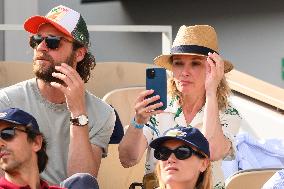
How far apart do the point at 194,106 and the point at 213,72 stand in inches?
10.8

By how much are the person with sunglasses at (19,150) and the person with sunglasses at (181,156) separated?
1.64 ft

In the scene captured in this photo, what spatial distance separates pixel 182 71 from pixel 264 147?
4.66 feet

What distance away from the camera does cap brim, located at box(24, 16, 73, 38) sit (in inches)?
177

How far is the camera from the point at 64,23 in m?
4.54

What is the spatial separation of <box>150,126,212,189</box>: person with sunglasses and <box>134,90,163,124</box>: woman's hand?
12.9 inches

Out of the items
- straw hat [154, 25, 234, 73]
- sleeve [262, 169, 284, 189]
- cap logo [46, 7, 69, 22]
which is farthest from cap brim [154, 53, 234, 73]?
sleeve [262, 169, 284, 189]

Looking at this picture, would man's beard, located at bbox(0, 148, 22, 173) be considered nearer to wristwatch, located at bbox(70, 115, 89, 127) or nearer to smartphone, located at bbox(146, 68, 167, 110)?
wristwatch, located at bbox(70, 115, 89, 127)

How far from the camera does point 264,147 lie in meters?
5.82

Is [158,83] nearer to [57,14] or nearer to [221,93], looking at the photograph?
[221,93]

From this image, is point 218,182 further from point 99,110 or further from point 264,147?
point 264,147

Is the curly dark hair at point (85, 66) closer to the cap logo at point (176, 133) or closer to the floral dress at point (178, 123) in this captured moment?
the floral dress at point (178, 123)

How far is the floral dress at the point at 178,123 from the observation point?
15.0ft

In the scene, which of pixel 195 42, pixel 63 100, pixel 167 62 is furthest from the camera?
pixel 167 62

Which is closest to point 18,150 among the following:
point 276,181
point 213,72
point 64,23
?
point 64,23
